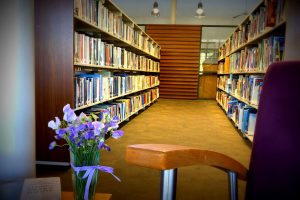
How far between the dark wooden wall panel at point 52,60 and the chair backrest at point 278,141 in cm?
→ 169

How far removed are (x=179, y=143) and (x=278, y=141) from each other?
2.54 m

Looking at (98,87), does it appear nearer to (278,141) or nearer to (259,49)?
(259,49)

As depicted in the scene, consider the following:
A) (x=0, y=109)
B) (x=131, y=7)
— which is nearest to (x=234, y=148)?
(x=0, y=109)

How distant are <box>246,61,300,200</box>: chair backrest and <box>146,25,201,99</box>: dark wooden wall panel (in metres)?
8.53

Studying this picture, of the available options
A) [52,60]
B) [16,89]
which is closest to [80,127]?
[16,89]

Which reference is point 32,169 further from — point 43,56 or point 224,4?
point 224,4

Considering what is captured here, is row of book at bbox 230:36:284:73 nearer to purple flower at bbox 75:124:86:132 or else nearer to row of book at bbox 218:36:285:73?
row of book at bbox 218:36:285:73

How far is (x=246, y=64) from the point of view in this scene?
13.1 feet

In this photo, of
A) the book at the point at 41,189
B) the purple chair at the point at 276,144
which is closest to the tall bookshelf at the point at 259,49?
the purple chair at the point at 276,144

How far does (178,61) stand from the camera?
951cm

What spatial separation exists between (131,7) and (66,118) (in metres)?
9.50

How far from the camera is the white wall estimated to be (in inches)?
48.5

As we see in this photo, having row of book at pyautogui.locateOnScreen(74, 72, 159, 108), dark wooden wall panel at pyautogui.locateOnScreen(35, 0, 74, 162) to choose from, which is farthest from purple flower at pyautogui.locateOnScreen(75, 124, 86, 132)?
row of book at pyautogui.locateOnScreen(74, 72, 159, 108)

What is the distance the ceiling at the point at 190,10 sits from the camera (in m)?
9.05
